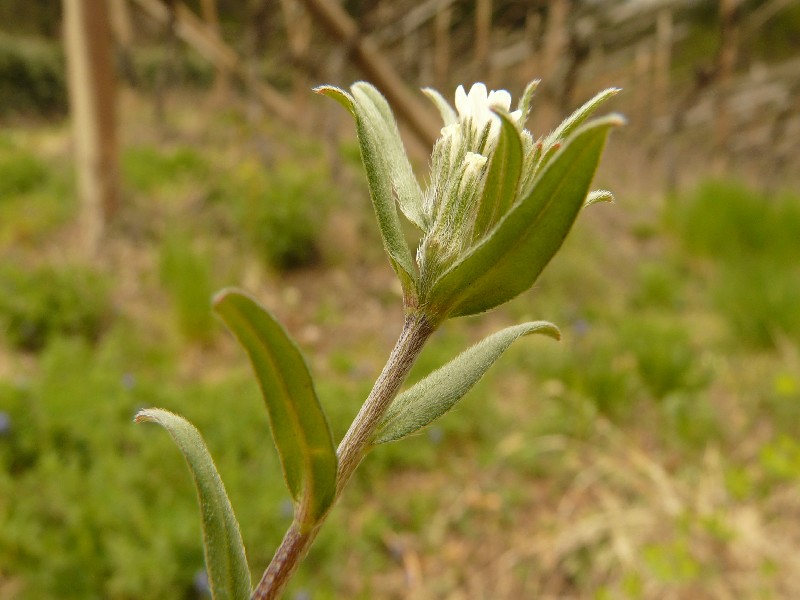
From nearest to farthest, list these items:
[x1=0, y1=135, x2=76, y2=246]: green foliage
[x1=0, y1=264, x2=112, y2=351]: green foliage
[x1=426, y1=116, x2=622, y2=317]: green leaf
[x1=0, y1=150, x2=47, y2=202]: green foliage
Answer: [x1=426, y1=116, x2=622, y2=317]: green leaf
[x1=0, y1=264, x2=112, y2=351]: green foliage
[x1=0, y1=135, x2=76, y2=246]: green foliage
[x1=0, y1=150, x2=47, y2=202]: green foliage

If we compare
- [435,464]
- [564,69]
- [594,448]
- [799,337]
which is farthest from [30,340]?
[564,69]

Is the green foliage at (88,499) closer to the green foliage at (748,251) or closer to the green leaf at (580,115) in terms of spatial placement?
the green leaf at (580,115)

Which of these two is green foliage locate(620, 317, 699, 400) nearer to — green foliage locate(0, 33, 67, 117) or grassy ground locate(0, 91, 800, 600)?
grassy ground locate(0, 91, 800, 600)

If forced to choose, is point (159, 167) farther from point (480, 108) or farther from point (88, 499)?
point (480, 108)

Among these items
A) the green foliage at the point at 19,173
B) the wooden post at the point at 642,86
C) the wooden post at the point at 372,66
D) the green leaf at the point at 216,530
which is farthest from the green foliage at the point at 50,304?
the wooden post at the point at 642,86

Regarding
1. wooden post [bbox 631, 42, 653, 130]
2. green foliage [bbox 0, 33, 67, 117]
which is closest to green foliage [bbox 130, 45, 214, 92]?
green foliage [bbox 0, 33, 67, 117]

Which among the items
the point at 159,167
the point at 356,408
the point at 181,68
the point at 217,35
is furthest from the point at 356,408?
the point at 181,68
